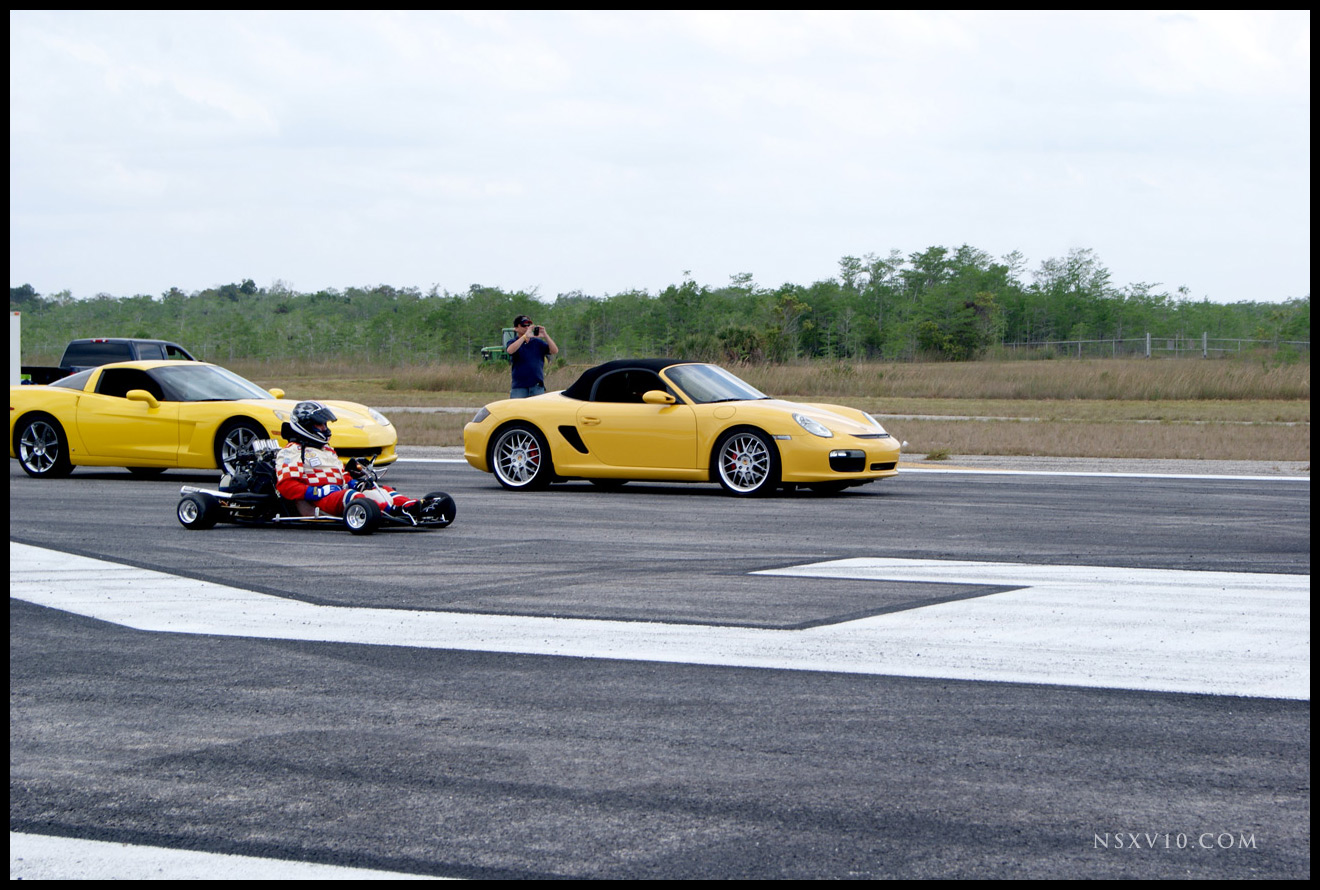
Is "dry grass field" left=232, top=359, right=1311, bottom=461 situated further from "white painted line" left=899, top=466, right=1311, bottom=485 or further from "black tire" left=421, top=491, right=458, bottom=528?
"black tire" left=421, top=491, right=458, bottom=528

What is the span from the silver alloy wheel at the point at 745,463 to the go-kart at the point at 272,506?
11.2 feet

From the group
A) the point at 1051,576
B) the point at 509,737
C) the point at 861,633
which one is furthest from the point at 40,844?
the point at 1051,576

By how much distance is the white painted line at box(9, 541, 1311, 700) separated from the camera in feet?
18.6

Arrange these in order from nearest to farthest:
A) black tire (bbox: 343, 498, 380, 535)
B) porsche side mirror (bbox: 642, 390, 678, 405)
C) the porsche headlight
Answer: black tire (bbox: 343, 498, 380, 535)
the porsche headlight
porsche side mirror (bbox: 642, 390, 678, 405)

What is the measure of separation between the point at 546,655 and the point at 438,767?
5.39 feet

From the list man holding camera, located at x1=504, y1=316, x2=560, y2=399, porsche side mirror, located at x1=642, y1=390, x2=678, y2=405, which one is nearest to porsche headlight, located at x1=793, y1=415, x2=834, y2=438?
porsche side mirror, located at x1=642, y1=390, x2=678, y2=405

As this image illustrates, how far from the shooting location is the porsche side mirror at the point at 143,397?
49.0ft

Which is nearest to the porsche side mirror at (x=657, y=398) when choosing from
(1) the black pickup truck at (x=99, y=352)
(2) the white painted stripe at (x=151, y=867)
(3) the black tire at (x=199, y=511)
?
(3) the black tire at (x=199, y=511)

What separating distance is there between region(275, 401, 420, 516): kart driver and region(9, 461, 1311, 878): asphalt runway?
90cm

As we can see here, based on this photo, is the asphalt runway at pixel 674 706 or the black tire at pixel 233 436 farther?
the black tire at pixel 233 436

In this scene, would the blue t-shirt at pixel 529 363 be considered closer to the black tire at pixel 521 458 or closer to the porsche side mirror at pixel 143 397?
the black tire at pixel 521 458

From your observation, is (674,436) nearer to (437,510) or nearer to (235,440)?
(437,510)

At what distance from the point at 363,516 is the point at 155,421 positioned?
19.1ft

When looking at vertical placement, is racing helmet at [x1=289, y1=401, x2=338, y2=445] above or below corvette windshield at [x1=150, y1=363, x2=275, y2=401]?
below
